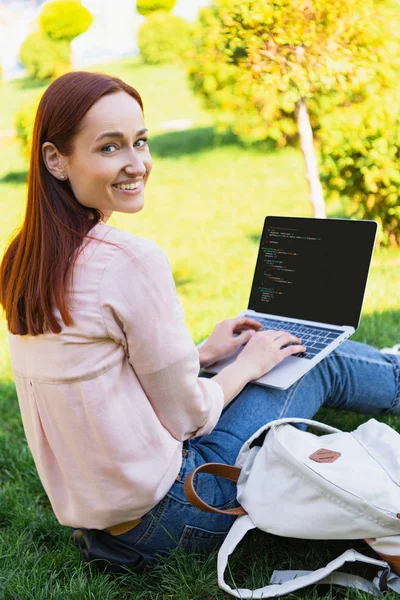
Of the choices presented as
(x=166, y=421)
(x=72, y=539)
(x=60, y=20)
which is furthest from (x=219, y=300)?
(x=60, y=20)

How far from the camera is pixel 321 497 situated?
5.58 ft

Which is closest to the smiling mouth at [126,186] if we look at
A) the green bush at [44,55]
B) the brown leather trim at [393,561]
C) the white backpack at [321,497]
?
the white backpack at [321,497]

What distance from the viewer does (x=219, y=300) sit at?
471 centimetres

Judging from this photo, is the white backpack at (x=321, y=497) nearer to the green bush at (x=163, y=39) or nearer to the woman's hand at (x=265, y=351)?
the woman's hand at (x=265, y=351)

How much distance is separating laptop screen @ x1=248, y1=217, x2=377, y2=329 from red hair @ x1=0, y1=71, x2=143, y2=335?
99cm

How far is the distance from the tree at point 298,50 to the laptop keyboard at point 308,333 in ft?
6.04

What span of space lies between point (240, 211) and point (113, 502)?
5.85 m

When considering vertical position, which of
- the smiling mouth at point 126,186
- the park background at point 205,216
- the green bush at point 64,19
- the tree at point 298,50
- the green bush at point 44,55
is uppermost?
the green bush at point 64,19

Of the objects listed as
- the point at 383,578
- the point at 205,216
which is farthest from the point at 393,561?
the point at 205,216

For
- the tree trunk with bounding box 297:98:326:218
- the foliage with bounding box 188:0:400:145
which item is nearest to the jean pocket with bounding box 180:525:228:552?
the foliage with bounding box 188:0:400:145

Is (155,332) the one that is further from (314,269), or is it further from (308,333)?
(314,269)

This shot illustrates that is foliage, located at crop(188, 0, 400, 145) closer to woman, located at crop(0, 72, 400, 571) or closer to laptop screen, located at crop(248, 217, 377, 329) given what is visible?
laptop screen, located at crop(248, 217, 377, 329)

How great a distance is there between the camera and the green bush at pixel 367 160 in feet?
15.5

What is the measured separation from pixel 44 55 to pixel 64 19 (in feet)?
5.29
